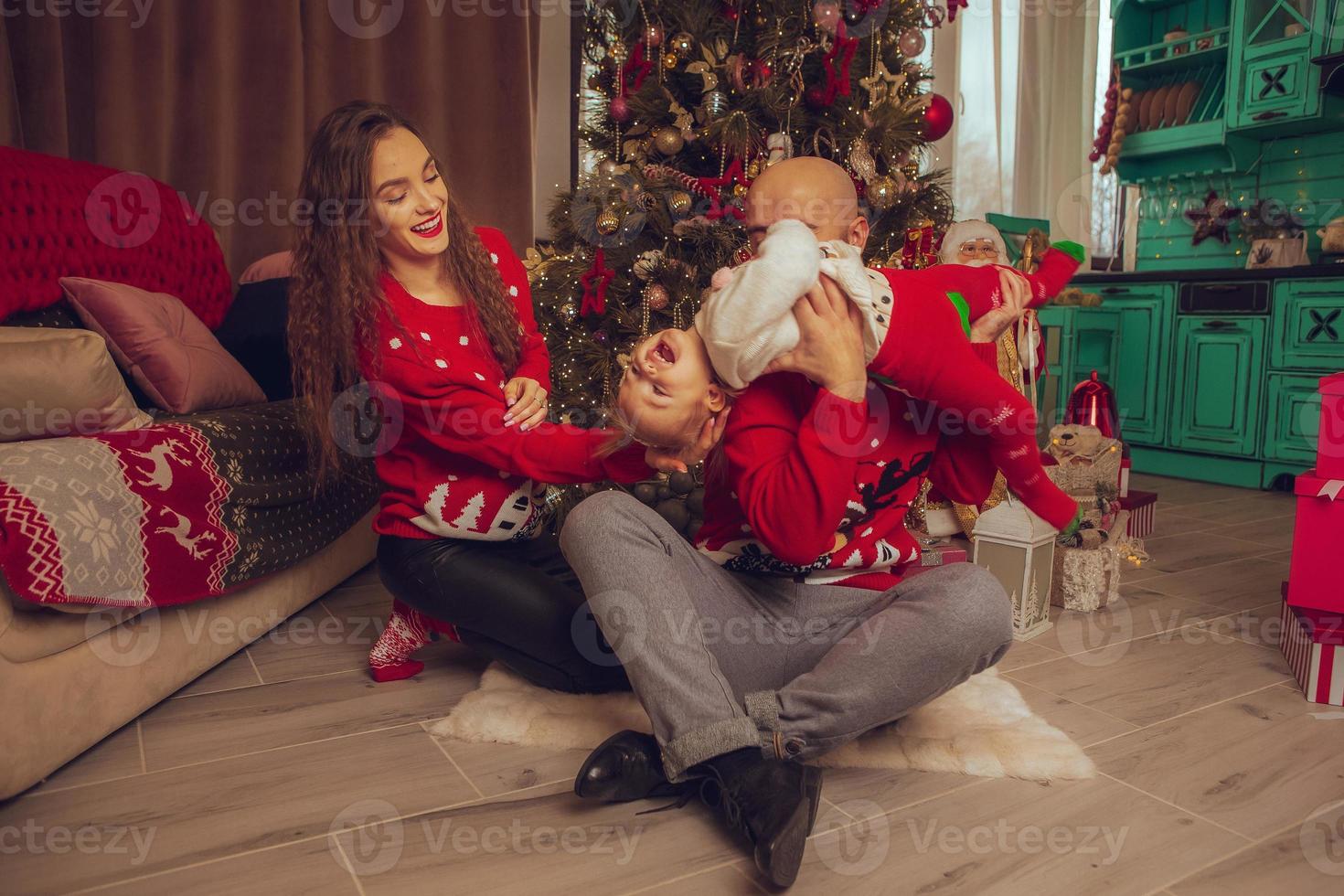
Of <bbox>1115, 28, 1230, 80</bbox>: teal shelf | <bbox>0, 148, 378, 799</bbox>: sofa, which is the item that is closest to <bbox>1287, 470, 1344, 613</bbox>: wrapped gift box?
<bbox>0, 148, 378, 799</bbox>: sofa

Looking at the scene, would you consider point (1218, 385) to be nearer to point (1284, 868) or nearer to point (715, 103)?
point (715, 103)

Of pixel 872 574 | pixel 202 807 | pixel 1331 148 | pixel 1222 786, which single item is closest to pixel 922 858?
pixel 872 574

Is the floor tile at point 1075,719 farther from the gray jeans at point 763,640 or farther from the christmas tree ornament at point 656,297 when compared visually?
the christmas tree ornament at point 656,297

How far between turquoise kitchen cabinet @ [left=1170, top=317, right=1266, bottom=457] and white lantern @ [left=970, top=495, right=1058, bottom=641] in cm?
209

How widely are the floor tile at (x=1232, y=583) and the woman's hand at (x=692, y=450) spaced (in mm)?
1457

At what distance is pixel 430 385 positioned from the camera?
132cm

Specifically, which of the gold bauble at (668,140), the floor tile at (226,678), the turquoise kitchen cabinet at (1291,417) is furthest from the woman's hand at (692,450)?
the turquoise kitchen cabinet at (1291,417)

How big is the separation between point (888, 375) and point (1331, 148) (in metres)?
3.58

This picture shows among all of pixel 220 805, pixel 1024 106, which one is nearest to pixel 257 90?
pixel 220 805

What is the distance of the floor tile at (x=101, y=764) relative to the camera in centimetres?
118

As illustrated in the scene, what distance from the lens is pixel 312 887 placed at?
959 millimetres

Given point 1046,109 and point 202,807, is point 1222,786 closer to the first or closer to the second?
point 202,807

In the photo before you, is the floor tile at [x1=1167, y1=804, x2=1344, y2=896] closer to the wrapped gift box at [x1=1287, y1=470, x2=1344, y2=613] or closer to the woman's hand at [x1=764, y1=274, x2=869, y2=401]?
the wrapped gift box at [x1=1287, y1=470, x2=1344, y2=613]

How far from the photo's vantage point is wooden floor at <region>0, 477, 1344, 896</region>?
3.22 feet
